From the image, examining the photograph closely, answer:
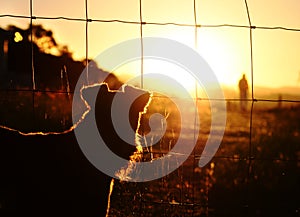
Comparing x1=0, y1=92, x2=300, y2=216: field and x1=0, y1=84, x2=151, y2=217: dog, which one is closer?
x1=0, y1=84, x2=151, y2=217: dog

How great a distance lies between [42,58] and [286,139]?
4.21 metres

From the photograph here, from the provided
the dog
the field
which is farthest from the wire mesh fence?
the dog

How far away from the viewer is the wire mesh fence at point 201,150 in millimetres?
3299

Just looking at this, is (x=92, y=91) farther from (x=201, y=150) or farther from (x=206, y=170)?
(x=206, y=170)

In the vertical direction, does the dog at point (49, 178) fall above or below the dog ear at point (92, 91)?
below

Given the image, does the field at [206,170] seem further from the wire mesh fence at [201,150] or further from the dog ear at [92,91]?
the dog ear at [92,91]

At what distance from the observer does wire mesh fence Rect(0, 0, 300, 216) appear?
3299 mm

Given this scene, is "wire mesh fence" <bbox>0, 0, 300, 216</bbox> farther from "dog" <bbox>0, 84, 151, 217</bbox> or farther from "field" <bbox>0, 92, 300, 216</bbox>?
"dog" <bbox>0, 84, 151, 217</bbox>

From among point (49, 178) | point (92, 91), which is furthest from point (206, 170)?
point (49, 178)

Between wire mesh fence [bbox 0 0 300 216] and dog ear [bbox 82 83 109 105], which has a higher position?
dog ear [bbox 82 83 109 105]

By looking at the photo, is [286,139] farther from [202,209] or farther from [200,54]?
[200,54]

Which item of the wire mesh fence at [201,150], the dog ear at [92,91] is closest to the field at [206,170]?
the wire mesh fence at [201,150]

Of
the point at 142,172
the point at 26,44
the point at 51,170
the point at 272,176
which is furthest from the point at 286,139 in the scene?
the point at 51,170

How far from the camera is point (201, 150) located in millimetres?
5016
